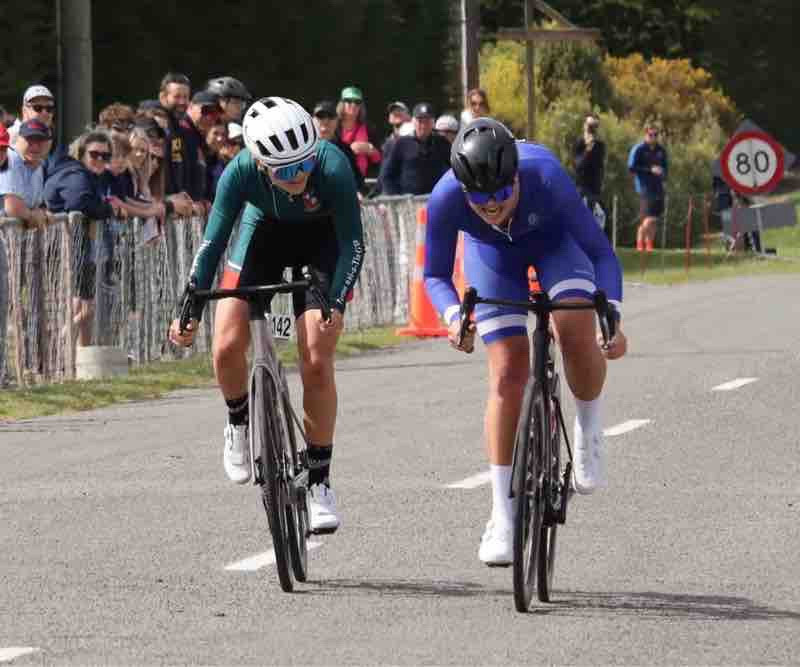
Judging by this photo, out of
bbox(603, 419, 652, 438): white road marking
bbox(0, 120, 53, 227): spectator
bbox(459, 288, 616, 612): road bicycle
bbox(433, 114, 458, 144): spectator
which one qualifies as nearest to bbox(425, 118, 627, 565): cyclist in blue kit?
bbox(459, 288, 616, 612): road bicycle

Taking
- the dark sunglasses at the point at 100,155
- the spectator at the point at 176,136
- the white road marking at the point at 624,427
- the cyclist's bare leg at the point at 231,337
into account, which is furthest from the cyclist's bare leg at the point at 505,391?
the spectator at the point at 176,136

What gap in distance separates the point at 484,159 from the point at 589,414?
1.41m

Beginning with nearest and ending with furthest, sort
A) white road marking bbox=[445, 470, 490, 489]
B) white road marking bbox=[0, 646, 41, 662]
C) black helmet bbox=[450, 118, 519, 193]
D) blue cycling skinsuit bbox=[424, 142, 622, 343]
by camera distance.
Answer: white road marking bbox=[0, 646, 41, 662] < black helmet bbox=[450, 118, 519, 193] < blue cycling skinsuit bbox=[424, 142, 622, 343] < white road marking bbox=[445, 470, 490, 489]

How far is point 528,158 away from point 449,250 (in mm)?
430

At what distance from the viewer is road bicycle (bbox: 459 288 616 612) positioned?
874cm

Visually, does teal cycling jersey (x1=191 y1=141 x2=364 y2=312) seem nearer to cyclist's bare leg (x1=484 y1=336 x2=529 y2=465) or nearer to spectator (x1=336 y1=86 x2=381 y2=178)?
cyclist's bare leg (x1=484 y1=336 x2=529 y2=465)

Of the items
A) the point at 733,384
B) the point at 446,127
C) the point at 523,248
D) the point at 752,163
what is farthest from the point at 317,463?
the point at 752,163

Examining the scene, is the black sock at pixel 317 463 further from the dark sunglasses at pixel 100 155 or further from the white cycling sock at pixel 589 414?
the dark sunglasses at pixel 100 155

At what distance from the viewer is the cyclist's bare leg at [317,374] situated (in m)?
9.75

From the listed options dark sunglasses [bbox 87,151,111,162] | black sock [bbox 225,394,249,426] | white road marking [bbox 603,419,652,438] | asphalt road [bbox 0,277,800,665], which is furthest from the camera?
dark sunglasses [bbox 87,151,111,162]

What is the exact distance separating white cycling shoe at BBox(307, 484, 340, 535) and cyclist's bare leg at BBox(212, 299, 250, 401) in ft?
1.78

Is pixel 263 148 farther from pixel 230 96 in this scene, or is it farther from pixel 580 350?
pixel 230 96

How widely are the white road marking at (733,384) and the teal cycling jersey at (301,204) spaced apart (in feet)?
25.0

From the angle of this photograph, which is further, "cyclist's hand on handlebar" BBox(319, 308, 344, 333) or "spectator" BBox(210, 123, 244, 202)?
"spectator" BBox(210, 123, 244, 202)
